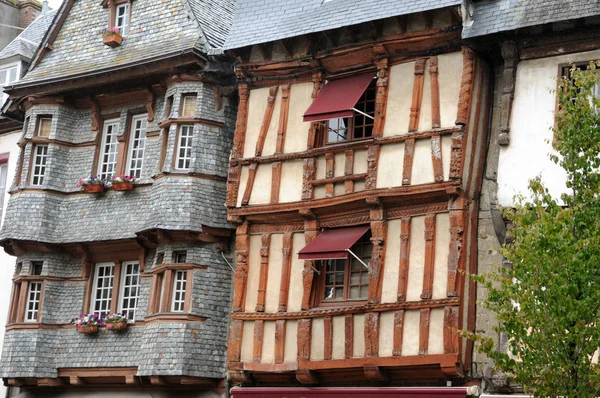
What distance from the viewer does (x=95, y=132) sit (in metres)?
23.7

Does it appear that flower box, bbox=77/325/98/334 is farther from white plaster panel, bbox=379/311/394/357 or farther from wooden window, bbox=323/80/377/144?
white plaster panel, bbox=379/311/394/357

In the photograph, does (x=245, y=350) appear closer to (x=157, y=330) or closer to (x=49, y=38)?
(x=157, y=330)

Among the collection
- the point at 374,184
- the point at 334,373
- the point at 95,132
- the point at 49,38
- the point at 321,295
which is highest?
the point at 49,38

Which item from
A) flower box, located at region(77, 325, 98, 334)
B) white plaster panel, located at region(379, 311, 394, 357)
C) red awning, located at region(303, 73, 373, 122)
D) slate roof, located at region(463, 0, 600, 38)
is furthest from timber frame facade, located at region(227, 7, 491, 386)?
flower box, located at region(77, 325, 98, 334)

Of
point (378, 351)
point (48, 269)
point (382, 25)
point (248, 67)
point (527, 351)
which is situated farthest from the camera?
point (48, 269)

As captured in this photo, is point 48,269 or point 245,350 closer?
point 245,350

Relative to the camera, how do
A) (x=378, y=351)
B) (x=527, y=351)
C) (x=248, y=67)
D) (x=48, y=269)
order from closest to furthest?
(x=527, y=351) < (x=378, y=351) < (x=248, y=67) < (x=48, y=269)

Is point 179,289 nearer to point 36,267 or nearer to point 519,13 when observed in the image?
point 36,267

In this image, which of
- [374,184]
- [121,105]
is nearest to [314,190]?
[374,184]

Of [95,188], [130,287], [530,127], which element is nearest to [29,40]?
[95,188]

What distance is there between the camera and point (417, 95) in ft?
63.2

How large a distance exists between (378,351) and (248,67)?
→ 230 inches

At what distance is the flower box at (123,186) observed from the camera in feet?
74.0

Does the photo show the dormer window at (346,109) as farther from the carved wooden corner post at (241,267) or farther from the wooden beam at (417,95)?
the carved wooden corner post at (241,267)
